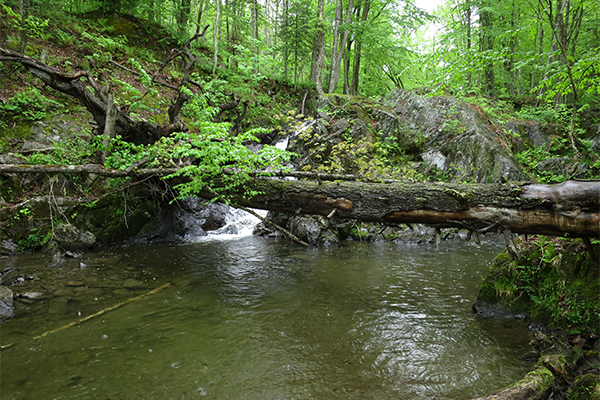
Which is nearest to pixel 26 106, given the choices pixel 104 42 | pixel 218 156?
pixel 104 42

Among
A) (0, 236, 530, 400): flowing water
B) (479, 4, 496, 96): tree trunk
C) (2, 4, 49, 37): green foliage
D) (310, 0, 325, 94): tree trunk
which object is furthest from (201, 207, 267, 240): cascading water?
(479, 4, 496, 96): tree trunk

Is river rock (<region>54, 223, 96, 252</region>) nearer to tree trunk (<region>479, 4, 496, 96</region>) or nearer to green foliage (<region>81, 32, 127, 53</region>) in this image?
green foliage (<region>81, 32, 127, 53</region>)

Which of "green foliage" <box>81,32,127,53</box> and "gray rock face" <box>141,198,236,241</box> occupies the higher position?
"green foliage" <box>81,32,127,53</box>

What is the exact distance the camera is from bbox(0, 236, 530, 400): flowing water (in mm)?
2914

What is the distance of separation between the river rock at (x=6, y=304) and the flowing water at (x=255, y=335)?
0.16 meters

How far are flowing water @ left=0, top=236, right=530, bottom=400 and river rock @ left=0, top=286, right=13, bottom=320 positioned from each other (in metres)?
0.16

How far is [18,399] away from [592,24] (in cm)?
2038

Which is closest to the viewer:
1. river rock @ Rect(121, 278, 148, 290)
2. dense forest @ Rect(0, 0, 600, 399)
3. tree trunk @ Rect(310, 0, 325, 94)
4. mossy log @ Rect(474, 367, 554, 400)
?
mossy log @ Rect(474, 367, 554, 400)

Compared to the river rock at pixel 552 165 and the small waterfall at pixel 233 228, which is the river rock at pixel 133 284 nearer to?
the small waterfall at pixel 233 228

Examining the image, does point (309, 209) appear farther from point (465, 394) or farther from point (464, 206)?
point (465, 394)

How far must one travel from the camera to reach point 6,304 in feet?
14.3

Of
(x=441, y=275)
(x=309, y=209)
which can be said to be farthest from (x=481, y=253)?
(x=309, y=209)

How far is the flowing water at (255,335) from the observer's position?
2914mm

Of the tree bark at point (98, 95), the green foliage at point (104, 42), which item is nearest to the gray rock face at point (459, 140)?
the tree bark at point (98, 95)
